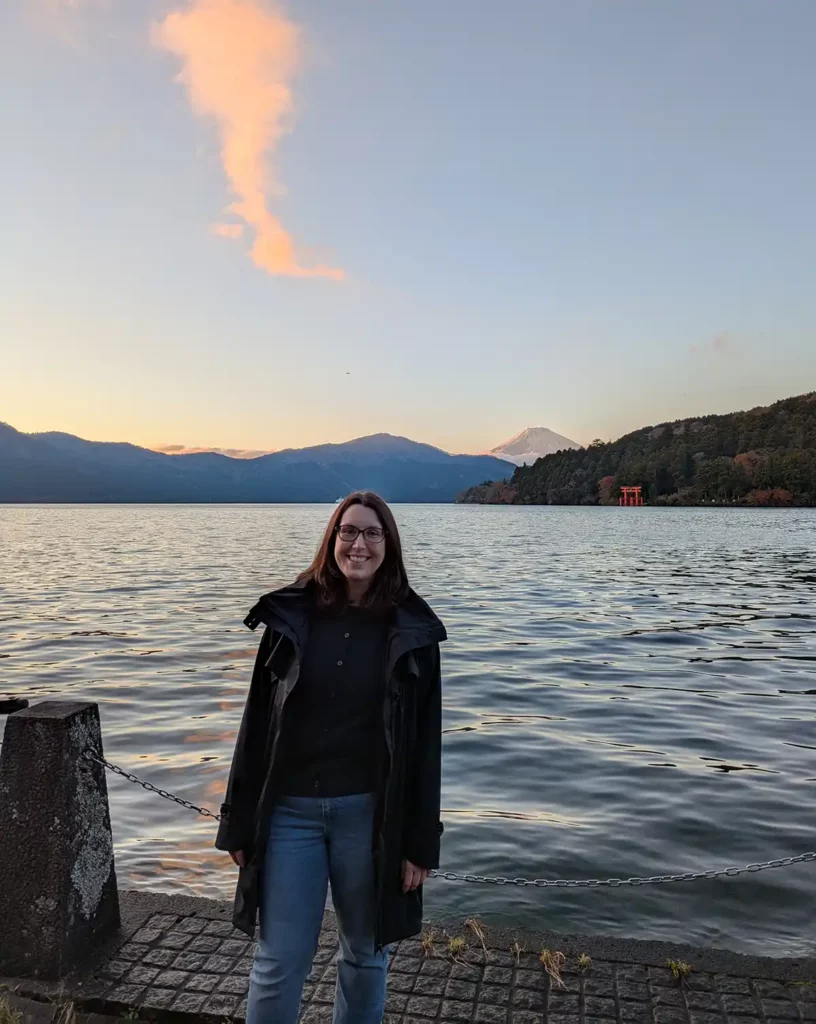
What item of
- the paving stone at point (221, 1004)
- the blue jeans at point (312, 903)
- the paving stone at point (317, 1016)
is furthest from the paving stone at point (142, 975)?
the blue jeans at point (312, 903)

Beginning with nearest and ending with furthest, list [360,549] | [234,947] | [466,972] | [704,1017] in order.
Result: [360,549]
[704,1017]
[466,972]
[234,947]

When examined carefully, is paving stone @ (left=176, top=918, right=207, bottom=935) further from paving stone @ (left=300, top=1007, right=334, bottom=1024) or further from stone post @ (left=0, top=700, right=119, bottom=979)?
paving stone @ (left=300, top=1007, right=334, bottom=1024)

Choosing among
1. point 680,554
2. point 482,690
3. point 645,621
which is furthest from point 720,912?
point 680,554

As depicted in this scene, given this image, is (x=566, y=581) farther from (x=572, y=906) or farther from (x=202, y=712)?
(x=572, y=906)

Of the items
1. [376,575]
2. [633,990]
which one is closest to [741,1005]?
[633,990]

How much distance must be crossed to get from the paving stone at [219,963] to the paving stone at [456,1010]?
3.71 feet

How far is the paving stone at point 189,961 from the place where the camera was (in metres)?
4.27

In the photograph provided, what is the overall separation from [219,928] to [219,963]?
0.36 meters

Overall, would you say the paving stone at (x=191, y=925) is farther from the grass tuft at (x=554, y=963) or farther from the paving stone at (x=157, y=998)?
the grass tuft at (x=554, y=963)

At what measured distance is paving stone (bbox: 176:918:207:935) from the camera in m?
4.63

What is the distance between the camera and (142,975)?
4.17 m

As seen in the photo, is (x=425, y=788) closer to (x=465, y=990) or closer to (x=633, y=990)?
(x=465, y=990)

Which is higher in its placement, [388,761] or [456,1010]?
[388,761]

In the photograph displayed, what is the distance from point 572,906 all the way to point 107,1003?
3.65 m
